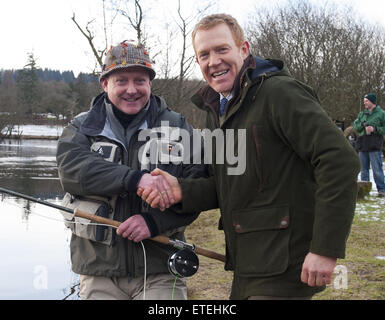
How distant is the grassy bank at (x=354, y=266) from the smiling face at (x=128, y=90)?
313 centimetres

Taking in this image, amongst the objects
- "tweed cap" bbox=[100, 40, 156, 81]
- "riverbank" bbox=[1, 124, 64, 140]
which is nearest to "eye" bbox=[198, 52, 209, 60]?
"tweed cap" bbox=[100, 40, 156, 81]

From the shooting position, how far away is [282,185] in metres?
2.67

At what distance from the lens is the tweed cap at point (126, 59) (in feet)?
10.8

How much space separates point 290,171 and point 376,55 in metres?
33.6

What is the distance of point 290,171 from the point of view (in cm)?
267

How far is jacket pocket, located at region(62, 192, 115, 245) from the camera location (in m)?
3.16

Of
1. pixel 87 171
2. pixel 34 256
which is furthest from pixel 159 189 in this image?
pixel 34 256

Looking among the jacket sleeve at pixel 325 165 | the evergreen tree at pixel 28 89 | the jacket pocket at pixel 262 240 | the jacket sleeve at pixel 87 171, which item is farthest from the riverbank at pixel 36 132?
the jacket sleeve at pixel 325 165

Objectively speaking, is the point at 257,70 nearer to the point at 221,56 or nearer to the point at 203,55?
the point at 221,56

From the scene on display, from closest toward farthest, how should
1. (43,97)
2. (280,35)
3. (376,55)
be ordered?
(280,35), (376,55), (43,97)

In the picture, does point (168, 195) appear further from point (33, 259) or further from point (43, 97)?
point (43, 97)

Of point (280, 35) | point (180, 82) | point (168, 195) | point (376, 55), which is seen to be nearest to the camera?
point (168, 195)

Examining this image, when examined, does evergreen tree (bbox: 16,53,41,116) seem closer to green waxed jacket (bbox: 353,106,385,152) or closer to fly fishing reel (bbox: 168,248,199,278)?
green waxed jacket (bbox: 353,106,385,152)
